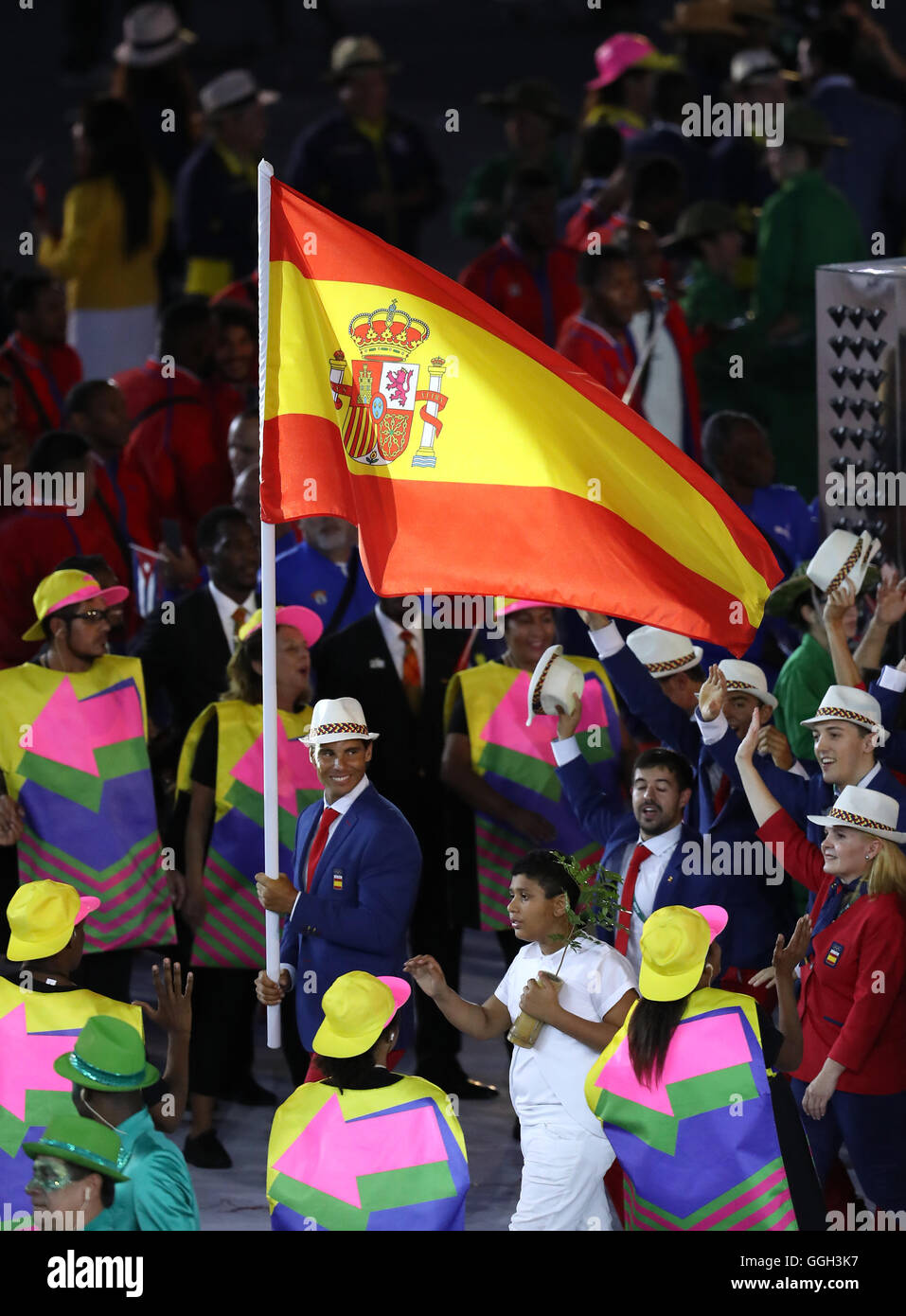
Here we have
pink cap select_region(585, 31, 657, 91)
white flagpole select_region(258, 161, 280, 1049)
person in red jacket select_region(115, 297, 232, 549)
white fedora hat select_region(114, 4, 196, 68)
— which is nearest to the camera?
white flagpole select_region(258, 161, 280, 1049)

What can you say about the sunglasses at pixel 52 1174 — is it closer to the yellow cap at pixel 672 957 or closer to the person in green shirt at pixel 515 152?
the yellow cap at pixel 672 957

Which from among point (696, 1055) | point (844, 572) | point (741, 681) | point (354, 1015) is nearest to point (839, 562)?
point (844, 572)

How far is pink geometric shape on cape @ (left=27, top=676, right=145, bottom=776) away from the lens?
8688mm

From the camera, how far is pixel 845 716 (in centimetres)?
789

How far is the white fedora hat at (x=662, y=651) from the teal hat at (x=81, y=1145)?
3.52m

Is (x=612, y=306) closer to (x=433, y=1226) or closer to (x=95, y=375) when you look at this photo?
(x=95, y=375)

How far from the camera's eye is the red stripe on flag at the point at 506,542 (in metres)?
7.31

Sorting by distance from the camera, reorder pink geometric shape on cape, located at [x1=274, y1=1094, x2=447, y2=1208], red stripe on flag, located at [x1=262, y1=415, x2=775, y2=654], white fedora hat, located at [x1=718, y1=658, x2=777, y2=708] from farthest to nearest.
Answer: white fedora hat, located at [x1=718, y1=658, x2=777, y2=708] → red stripe on flag, located at [x1=262, y1=415, x2=775, y2=654] → pink geometric shape on cape, located at [x1=274, y1=1094, x2=447, y2=1208]

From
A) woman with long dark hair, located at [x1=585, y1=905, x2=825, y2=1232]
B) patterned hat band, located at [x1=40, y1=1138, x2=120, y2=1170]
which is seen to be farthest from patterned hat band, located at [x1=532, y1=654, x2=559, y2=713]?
patterned hat band, located at [x1=40, y1=1138, x2=120, y2=1170]

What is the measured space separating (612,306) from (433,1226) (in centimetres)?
681

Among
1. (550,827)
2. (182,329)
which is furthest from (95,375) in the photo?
(550,827)

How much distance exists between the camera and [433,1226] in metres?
6.23

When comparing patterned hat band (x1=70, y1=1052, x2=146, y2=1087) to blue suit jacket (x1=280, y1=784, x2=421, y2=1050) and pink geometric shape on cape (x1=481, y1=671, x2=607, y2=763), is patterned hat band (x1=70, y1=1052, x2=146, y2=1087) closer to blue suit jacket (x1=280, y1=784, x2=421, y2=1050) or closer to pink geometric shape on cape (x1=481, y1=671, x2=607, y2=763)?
blue suit jacket (x1=280, y1=784, x2=421, y2=1050)

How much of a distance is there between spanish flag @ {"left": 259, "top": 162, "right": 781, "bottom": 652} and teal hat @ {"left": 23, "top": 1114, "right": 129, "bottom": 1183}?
7.10ft
